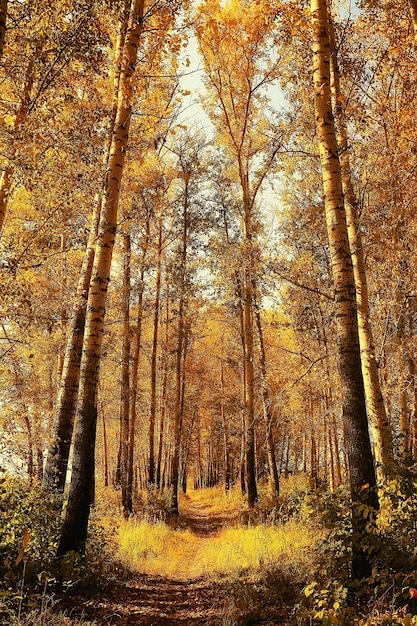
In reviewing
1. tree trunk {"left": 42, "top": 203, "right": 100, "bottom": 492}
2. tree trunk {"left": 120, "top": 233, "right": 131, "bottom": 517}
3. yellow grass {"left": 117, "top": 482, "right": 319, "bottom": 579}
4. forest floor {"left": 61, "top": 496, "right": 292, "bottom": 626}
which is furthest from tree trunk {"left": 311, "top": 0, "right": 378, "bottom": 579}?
tree trunk {"left": 120, "top": 233, "right": 131, "bottom": 517}

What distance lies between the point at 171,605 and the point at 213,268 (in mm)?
10144

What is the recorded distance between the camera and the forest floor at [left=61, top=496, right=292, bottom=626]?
15.5 feet

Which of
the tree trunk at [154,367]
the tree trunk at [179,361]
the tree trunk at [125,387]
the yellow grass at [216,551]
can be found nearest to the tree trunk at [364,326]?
the yellow grass at [216,551]

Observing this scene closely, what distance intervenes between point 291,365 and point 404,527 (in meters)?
9.02

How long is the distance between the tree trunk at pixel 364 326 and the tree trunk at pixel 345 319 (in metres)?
1.05

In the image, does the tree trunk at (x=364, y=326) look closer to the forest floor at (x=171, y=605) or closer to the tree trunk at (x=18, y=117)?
the forest floor at (x=171, y=605)

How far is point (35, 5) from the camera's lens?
17.7 ft

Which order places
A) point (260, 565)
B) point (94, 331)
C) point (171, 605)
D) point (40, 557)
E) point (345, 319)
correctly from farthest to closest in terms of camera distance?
point (260, 565) → point (94, 331) → point (171, 605) → point (40, 557) → point (345, 319)

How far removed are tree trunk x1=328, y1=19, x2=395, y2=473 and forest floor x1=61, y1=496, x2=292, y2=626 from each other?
2.57m

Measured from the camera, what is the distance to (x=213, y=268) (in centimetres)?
1433

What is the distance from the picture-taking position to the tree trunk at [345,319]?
15.3 ft

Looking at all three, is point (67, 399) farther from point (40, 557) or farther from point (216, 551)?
point (216, 551)

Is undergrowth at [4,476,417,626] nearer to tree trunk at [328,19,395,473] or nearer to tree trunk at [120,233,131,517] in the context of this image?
tree trunk at [328,19,395,473]

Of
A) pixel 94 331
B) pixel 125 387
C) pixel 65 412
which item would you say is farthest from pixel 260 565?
pixel 125 387
